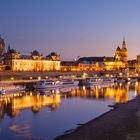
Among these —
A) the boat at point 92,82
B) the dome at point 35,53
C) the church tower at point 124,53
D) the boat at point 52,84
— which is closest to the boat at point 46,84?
the boat at point 52,84

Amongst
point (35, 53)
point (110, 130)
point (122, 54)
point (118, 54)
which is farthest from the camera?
point (122, 54)

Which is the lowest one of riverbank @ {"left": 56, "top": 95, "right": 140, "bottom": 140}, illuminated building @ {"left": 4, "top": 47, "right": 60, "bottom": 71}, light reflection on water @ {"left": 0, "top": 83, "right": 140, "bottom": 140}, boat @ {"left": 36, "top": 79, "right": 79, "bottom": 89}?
light reflection on water @ {"left": 0, "top": 83, "right": 140, "bottom": 140}

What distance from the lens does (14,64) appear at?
126m

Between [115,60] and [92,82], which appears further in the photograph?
[115,60]

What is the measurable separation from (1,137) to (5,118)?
7778 millimetres

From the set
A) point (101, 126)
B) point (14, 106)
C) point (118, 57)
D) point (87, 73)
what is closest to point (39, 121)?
point (101, 126)

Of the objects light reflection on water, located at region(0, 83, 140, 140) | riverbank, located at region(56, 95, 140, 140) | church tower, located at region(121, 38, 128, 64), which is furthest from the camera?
church tower, located at region(121, 38, 128, 64)

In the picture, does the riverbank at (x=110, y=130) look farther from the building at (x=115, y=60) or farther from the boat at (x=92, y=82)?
the building at (x=115, y=60)

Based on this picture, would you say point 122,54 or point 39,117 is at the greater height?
point 122,54

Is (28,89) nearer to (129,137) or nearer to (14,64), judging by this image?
(129,137)

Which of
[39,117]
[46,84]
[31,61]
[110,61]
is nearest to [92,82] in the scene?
[46,84]

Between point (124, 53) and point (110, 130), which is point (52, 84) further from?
point (124, 53)

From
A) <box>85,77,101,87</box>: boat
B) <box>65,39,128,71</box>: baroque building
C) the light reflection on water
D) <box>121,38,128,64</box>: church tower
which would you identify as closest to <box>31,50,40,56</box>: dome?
<box>65,39,128,71</box>: baroque building

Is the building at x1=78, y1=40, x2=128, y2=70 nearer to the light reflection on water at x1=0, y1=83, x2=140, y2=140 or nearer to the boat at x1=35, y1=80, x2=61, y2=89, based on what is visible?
the boat at x1=35, y1=80, x2=61, y2=89
